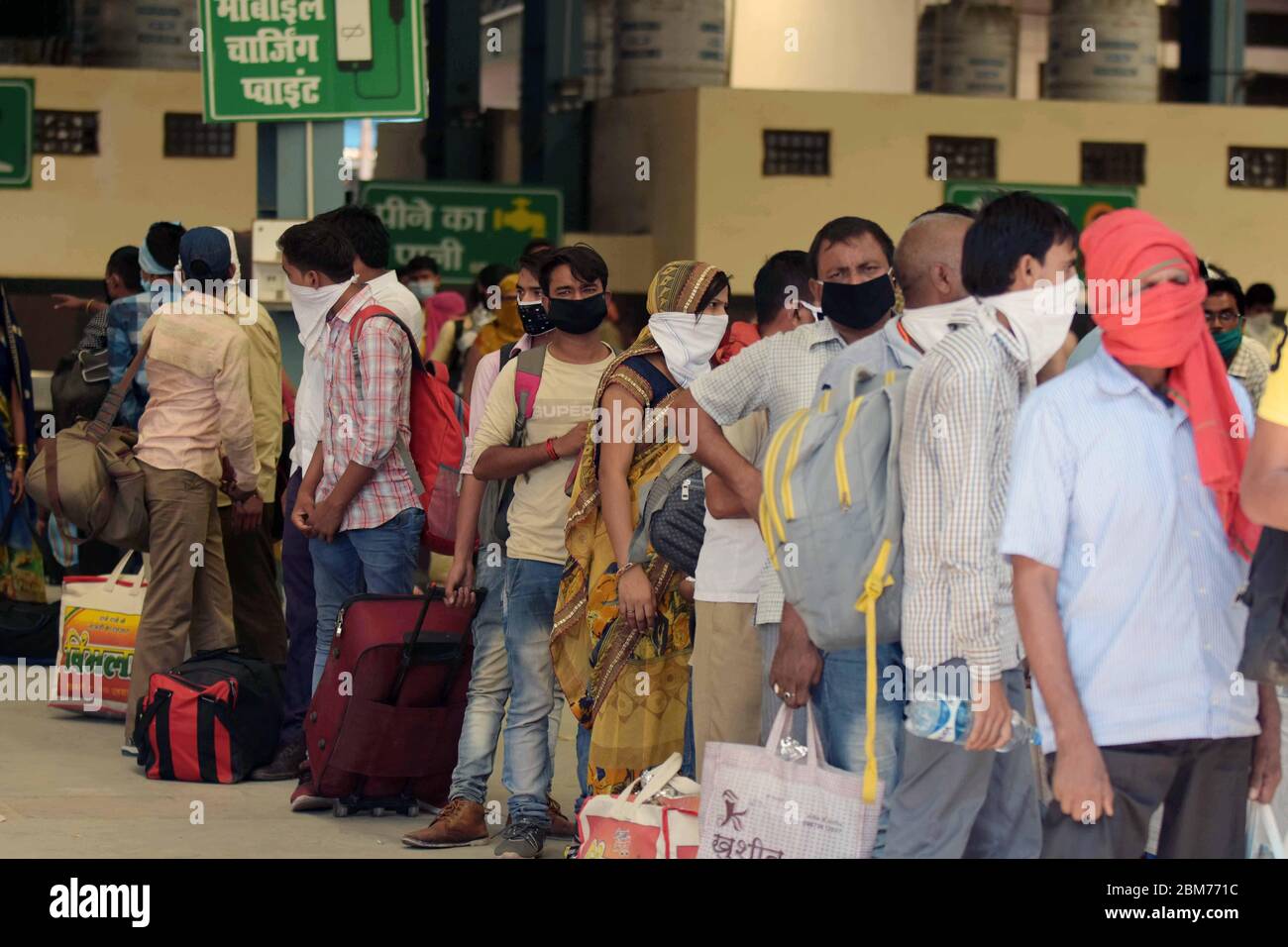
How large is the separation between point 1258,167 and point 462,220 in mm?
6651

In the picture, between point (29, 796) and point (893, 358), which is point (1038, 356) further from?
point (29, 796)

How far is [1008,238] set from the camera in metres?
3.84

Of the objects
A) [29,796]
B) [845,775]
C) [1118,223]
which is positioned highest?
[1118,223]

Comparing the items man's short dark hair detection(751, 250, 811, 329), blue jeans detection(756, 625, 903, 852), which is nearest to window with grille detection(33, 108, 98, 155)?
man's short dark hair detection(751, 250, 811, 329)

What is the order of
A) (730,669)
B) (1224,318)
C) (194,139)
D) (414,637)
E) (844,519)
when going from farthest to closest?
(194,139)
(1224,318)
(414,637)
(730,669)
(844,519)

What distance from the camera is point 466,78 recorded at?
53.3 feet

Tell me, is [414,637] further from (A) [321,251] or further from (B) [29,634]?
(B) [29,634]

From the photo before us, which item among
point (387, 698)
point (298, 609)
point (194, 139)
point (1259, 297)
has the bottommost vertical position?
point (387, 698)

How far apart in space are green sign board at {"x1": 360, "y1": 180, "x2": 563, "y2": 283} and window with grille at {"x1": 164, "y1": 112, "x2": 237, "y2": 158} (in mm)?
1365

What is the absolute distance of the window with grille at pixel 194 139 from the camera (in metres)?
14.8

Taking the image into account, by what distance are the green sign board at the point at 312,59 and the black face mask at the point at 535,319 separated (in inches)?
75.8

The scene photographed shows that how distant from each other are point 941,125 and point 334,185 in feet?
26.9

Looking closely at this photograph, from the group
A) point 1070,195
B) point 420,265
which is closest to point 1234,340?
point 420,265

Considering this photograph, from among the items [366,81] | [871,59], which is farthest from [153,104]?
[366,81]
